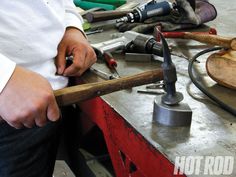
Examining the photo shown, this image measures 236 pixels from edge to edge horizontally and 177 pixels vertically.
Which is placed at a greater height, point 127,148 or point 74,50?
point 74,50

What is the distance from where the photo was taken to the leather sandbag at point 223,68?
2.34 ft

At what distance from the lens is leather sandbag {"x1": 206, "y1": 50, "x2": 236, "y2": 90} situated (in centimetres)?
71

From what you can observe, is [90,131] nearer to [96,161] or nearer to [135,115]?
[96,161]

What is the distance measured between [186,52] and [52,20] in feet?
1.16

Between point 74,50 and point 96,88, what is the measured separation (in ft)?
0.73

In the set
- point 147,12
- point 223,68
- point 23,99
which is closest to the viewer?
point 23,99

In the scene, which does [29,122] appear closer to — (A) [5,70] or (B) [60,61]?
(A) [5,70]

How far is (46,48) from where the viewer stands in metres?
0.71

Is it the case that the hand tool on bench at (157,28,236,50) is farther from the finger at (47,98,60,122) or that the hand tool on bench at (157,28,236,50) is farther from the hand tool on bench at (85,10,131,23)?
the finger at (47,98,60,122)

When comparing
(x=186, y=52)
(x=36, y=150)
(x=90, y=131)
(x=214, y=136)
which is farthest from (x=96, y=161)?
(x=214, y=136)

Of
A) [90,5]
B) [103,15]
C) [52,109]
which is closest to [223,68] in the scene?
[52,109]

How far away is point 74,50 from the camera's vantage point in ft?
2.65

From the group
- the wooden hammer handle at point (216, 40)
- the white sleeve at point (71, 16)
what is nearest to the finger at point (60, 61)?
the white sleeve at point (71, 16)

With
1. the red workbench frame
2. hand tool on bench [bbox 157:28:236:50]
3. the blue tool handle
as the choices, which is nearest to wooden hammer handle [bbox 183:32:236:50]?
hand tool on bench [bbox 157:28:236:50]
